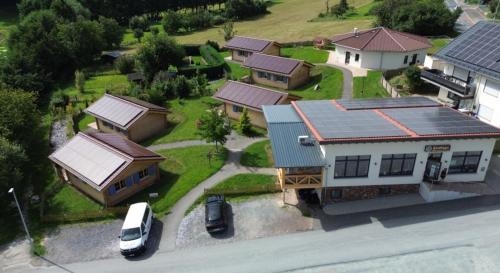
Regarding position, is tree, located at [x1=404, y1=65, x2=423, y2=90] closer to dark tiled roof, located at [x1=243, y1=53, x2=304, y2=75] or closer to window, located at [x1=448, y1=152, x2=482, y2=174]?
dark tiled roof, located at [x1=243, y1=53, x2=304, y2=75]

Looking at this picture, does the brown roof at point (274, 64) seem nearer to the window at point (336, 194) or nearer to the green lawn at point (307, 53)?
the green lawn at point (307, 53)

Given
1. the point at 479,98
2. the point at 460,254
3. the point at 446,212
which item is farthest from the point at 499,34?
the point at 460,254

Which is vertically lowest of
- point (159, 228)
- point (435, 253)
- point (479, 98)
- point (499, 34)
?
point (159, 228)

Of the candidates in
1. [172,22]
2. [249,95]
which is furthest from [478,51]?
[172,22]

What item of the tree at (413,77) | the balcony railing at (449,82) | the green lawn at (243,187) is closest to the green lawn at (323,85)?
the tree at (413,77)

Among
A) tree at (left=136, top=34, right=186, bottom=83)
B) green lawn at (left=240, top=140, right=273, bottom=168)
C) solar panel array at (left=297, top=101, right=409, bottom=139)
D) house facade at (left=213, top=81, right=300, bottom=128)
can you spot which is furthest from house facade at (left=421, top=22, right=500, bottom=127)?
tree at (left=136, top=34, right=186, bottom=83)

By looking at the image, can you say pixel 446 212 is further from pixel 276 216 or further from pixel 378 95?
pixel 378 95
